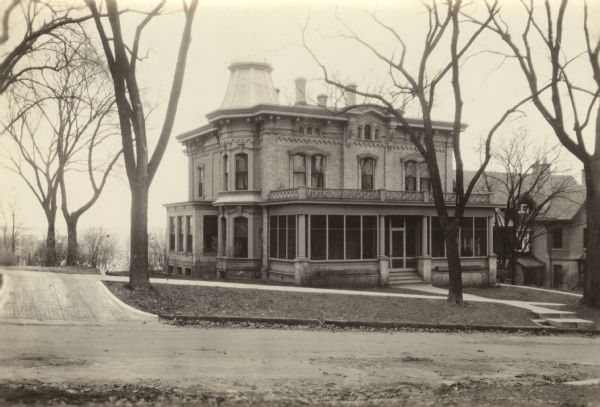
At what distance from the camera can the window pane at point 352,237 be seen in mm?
27922

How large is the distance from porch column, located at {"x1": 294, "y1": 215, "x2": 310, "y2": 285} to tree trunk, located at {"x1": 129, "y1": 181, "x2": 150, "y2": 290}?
424 inches

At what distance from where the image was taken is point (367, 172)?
32.1 meters

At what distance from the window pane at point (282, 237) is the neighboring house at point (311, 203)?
0.16 feet

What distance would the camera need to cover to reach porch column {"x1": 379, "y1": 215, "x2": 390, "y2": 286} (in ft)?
92.4

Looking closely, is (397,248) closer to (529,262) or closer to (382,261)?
(382,261)

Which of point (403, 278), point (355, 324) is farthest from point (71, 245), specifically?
point (355, 324)

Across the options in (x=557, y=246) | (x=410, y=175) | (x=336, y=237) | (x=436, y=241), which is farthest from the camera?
(x=557, y=246)

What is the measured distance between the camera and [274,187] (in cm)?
2964

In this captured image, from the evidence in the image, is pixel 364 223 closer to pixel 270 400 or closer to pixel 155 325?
pixel 155 325

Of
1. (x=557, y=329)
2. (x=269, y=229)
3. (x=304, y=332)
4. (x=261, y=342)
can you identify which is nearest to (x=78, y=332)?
(x=261, y=342)

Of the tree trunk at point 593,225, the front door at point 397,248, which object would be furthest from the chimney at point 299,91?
the tree trunk at point 593,225

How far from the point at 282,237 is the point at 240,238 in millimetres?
2884

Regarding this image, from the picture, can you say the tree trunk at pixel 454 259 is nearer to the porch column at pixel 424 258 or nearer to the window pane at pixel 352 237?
the window pane at pixel 352 237

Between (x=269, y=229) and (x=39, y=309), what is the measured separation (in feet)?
54.6
